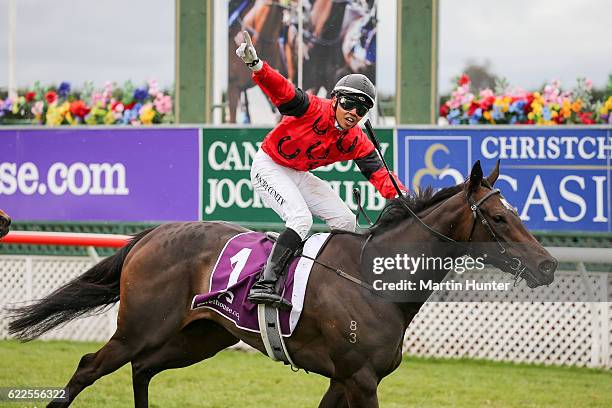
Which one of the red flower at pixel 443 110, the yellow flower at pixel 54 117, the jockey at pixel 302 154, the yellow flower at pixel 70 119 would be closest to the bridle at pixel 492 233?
the jockey at pixel 302 154

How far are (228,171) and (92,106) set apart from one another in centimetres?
197

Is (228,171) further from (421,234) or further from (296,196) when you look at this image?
(421,234)

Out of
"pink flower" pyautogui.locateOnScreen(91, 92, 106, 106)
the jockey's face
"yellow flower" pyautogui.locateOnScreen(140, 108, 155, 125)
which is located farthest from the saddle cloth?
"pink flower" pyautogui.locateOnScreen(91, 92, 106, 106)

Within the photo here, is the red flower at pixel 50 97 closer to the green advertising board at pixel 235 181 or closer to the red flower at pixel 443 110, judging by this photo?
the green advertising board at pixel 235 181

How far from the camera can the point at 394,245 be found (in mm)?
5305

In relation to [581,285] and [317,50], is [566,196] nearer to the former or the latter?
[581,285]

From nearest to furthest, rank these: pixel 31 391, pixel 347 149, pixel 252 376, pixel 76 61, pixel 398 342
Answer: pixel 398 342 → pixel 347 149 → pixel 31 391 → pixel 252 376 → pixel 76 61

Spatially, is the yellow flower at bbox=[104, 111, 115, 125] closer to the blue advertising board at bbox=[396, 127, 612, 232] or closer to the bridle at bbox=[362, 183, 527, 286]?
the blue advertising board at bbox=[396, 127, 612, 232]

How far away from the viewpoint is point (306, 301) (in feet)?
17.3

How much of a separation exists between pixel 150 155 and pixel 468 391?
147 inches

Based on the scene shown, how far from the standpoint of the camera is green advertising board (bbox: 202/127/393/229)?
29.0 ft

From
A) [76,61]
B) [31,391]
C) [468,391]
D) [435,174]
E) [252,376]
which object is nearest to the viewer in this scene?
[31,391]

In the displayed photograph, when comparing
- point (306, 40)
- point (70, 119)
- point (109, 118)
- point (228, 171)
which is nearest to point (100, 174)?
point (109, 118)

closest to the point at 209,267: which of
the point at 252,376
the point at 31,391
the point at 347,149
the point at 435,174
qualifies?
the point at 347,149
